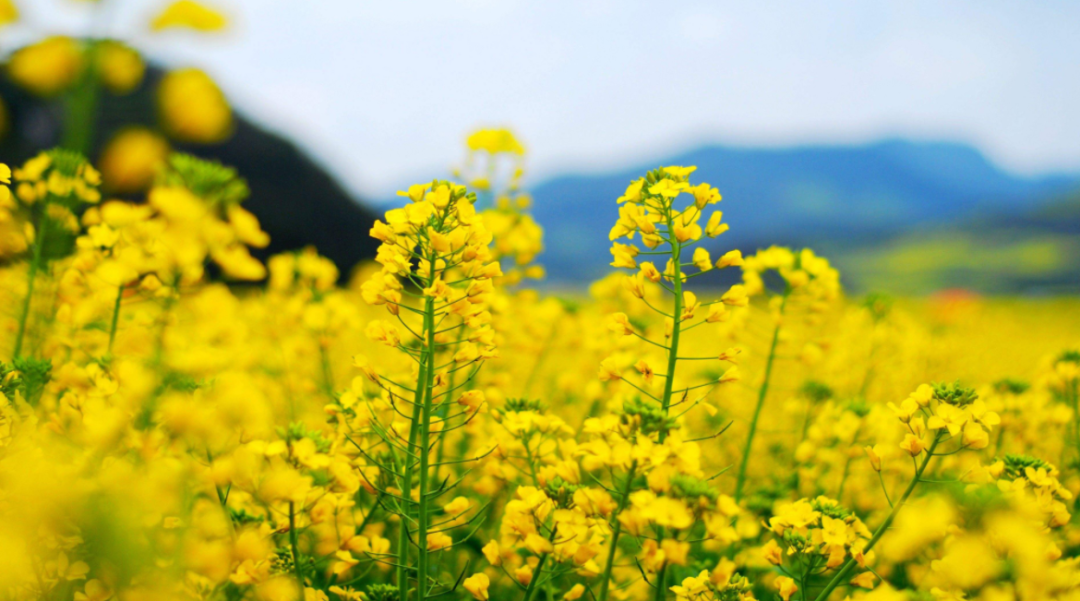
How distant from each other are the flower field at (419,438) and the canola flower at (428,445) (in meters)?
0.01

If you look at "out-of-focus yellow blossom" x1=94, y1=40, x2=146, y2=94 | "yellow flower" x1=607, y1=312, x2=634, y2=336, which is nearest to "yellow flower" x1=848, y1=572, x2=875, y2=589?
"yellow flower" x1=607, y1=312, x2=634, y2=336

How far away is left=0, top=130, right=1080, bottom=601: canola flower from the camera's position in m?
1.56

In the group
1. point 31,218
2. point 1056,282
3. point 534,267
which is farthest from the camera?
point 1056,282

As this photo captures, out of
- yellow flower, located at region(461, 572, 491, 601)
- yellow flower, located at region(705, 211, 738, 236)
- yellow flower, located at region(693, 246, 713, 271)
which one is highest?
yellow flower, located at region(705, 211, 738, 236)

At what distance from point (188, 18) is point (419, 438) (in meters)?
1.67

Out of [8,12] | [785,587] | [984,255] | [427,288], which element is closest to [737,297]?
[785,587]

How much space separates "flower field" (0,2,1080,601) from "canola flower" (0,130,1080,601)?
0.5 inches

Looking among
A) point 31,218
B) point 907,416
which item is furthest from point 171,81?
point 907,416

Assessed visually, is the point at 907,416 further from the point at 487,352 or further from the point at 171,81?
the point at 171,81

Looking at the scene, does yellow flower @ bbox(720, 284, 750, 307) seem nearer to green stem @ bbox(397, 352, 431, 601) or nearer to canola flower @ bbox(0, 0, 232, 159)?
green stem @ bbox(397, 352, 431, 601)

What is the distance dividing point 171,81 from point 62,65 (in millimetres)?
660

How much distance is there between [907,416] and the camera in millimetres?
2055

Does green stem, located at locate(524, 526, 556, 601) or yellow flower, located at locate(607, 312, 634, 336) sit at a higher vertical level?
yellow flower, located at locate(607, 312, 634, 336)

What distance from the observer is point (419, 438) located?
2.46 meters
